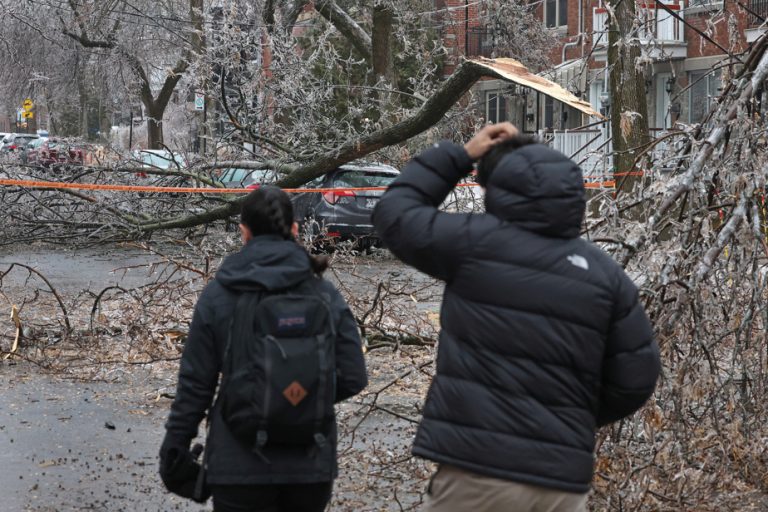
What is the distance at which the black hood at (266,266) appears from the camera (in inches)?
142

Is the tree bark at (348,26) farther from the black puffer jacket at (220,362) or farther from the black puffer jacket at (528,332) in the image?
the black puffer jacket at (528,332)

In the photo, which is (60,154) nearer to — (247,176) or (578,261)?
(247,176)

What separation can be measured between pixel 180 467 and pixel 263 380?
0.47 metres

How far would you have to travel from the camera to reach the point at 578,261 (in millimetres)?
3066

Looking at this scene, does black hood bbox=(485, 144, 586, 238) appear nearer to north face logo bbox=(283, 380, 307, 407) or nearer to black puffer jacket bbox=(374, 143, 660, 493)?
black puffer jacket bbox=(374, 143, 660, 493)

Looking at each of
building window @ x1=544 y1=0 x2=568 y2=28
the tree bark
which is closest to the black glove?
the tree bark

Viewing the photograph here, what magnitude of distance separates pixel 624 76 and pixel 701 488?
17.6 feet

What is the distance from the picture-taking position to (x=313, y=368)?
354 centimetres

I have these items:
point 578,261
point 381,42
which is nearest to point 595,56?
point 381,42

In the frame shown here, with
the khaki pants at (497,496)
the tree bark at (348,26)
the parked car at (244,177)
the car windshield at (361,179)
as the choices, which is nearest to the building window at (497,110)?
the tree bark at (348,26)

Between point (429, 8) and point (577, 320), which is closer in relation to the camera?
point (577, 320)

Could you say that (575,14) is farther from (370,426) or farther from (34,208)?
(370,426)

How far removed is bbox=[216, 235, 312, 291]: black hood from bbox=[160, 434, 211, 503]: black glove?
548mm

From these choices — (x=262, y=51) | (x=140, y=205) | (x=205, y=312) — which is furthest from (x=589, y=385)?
(x=262, y=51)
